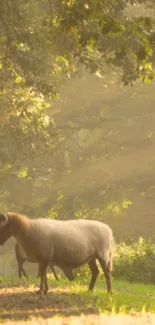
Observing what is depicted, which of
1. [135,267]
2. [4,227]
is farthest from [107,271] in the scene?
[135,267]

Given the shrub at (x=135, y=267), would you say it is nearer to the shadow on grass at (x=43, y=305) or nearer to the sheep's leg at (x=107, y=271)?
the sheep's leg at (x=107, y=271)

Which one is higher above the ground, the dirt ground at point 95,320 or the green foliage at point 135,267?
the dirt ground at point 95,320

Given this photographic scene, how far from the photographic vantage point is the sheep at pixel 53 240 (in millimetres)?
11023

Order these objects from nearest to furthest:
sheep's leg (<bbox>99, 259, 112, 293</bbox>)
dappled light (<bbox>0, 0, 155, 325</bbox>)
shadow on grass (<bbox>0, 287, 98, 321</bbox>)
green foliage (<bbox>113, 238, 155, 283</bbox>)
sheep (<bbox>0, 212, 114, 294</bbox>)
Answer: shadow on grass (<bbox>0, 287, 98, 321</bbox>) < dappled light (<bbox>0, 0, 155, 325</bbox>) < sheep (<bbox>0, 212, 114, 294</bbox>) < sheep's leg (<bbox>99, 259, 112, 293</bbox>) < green foliage (<bbox>113, 238, 155, 283</bbox>)

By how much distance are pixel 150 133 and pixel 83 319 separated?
4322cm

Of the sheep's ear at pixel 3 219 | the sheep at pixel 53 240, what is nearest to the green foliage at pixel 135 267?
the sheep at pixel 53 240

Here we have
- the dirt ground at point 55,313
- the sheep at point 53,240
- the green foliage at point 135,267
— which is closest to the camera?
the dirt ground at point 55,313

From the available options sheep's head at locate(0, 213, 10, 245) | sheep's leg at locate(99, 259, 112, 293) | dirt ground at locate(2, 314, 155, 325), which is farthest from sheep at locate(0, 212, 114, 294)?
dirt ground at locate(2, 314, 155, 325)

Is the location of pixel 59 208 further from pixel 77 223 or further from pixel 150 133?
pixel 77 223

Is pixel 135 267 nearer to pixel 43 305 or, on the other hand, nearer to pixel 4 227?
pixel 4 227

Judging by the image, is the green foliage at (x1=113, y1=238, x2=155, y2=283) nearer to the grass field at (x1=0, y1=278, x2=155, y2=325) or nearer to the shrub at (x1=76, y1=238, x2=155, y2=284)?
Result: the shrub at (x1=76, y1=238, x2=155, y2=284)

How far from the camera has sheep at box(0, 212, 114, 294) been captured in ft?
36.2

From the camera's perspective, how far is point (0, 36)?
56.7 ft

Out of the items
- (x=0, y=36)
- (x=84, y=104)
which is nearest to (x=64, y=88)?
(x=84, y=104)
